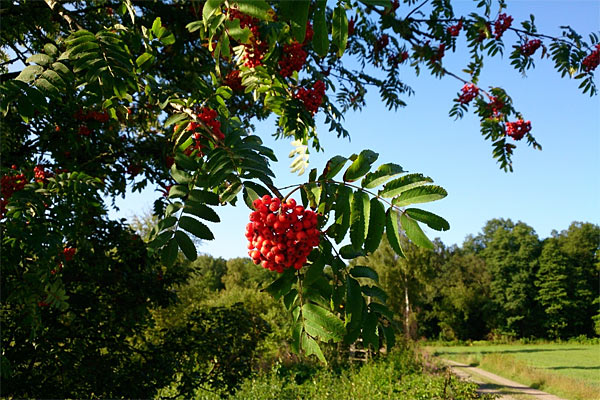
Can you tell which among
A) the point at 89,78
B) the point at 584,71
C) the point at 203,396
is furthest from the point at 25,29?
the point at 203,396

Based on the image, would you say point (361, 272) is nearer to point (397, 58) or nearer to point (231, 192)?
point (231, 192)

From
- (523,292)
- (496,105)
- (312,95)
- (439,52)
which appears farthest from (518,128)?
(523,292)

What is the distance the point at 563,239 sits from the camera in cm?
3738

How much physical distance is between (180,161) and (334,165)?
631mm

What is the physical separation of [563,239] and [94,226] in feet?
138

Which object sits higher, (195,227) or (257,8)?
(257,8)

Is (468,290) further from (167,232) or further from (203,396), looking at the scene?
(167,232)

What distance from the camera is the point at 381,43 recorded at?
5.72 meters

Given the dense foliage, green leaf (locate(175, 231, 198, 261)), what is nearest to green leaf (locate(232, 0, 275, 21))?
the dense foliage

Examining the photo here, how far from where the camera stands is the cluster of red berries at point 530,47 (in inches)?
198

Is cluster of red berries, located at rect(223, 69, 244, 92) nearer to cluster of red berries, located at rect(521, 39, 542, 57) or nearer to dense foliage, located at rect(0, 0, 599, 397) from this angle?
Result: dense foliage, located at rect(0, 0, 599, 397)

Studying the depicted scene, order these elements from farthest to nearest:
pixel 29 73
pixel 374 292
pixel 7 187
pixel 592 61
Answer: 1. pixel 592 61
2. pixel 7 187
3. pixel 29 73
4. pixel 374 292

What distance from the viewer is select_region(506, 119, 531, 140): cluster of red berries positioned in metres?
4.87

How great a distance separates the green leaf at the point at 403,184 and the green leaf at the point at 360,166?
0.09m
